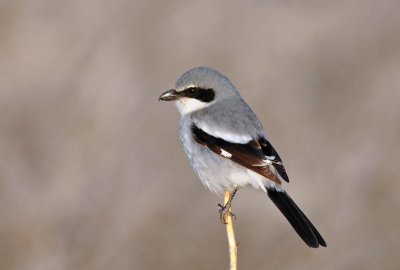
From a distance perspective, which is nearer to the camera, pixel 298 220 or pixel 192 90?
pixel 298 220

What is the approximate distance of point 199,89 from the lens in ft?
15.5

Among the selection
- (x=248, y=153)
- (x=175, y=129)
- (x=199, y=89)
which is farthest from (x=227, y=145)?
(x=175, y=129)

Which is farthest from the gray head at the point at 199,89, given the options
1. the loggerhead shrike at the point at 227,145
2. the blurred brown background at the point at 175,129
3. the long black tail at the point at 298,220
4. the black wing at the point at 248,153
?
the blurred brown background at the point at 175,129

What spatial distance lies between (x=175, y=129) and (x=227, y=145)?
384 cm

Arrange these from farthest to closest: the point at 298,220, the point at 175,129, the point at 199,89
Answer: the point at 175,129, the point at 199,89, the point at 298,220

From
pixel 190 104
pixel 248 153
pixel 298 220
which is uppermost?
pixel 190 104

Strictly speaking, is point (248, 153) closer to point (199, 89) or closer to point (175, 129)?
point (199, 89)

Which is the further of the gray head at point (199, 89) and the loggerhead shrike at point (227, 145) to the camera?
the gray head at point (199, 89)

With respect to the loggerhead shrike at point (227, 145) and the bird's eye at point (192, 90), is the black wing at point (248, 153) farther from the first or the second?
the bird's eye at point (192, 90)

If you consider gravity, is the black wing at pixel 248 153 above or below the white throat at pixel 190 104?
Result: below

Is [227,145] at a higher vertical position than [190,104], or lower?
lower

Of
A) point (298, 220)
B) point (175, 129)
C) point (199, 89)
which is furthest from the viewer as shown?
point (175, 129)

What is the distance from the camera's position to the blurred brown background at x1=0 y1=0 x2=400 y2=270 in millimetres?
7535

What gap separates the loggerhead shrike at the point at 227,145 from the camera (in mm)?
4480
